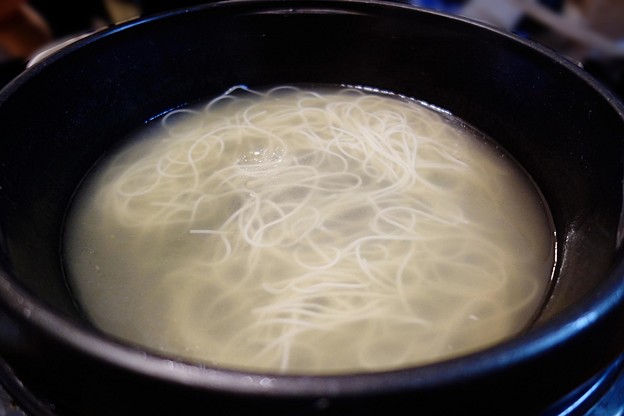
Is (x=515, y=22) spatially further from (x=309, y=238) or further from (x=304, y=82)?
(x=309, y=238)

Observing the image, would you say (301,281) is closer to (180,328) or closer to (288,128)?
(180,328)

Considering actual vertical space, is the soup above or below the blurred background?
below

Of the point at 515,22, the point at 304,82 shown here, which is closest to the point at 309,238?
the point at 304,82

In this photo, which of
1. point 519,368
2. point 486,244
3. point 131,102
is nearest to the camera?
point 519,368

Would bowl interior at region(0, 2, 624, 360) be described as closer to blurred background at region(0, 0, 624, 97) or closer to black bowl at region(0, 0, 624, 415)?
black bowl at region(0, 0, 624, 415)

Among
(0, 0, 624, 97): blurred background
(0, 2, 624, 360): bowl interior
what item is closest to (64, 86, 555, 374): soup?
(0, 2, 624, 360): bowl interior

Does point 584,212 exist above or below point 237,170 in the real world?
below

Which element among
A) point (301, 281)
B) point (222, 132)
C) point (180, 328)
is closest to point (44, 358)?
point (180, 328)
